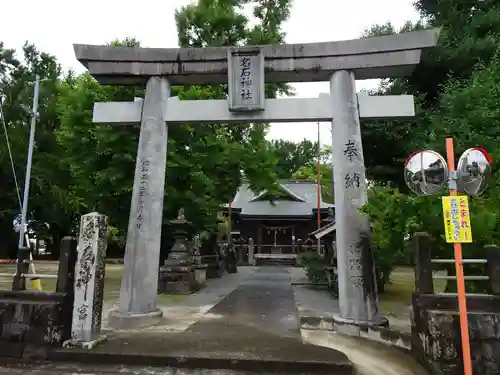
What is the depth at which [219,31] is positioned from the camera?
18.3m

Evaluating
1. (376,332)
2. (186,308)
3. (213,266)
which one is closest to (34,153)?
(213,266)

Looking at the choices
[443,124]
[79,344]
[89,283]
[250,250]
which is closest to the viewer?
[79,344]

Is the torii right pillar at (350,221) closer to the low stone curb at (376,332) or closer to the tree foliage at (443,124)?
the low stone curb at (376,332)

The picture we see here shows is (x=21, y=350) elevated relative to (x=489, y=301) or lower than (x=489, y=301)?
lower

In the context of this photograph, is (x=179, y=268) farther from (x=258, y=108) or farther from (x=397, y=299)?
(x=258, y=108)

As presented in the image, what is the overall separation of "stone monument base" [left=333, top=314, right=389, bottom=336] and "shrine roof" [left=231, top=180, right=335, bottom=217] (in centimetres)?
2225

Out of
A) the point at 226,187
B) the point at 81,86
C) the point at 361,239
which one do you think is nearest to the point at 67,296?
the point at 361,239

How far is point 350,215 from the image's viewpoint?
733cm

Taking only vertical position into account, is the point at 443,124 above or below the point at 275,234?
above

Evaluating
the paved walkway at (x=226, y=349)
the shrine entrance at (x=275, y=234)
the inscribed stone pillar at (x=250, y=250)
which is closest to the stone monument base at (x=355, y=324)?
the paved walkway at (x=226, y=349)

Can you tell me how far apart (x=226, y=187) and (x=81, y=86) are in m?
6.69

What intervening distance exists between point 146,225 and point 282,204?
25.1 meters

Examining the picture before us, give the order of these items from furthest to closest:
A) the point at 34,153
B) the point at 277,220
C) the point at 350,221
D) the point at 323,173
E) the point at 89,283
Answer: the point at 323,173 → the point at 277,220 → the point at 34,153 → the point at 350,221 → the point at 89,283

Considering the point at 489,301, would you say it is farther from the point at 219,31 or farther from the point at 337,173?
the point at 219,31
